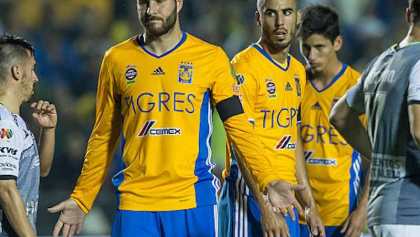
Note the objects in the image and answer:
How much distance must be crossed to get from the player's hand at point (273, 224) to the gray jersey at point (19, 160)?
1.40 metres

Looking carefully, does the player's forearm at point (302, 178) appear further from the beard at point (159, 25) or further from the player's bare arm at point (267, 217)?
the beard at point (159, 25)

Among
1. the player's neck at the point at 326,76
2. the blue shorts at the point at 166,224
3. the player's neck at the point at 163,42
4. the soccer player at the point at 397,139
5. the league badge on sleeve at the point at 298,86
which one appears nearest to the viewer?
the soccer player at the point at 397,139

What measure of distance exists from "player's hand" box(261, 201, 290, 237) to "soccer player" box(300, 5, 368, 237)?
1.36 m

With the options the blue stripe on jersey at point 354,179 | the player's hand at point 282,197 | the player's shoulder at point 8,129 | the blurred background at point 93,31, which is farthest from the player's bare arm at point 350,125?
the blurred background at point 93,31

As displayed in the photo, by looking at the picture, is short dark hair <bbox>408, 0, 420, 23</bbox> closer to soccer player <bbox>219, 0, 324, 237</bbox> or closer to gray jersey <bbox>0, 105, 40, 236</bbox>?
soccer player <bbox>219, 0, 324, 237</bbox>

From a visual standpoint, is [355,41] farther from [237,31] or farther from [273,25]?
[273,25]

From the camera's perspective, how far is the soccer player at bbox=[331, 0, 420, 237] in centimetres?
523

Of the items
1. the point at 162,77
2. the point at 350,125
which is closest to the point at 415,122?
the point at 350,125

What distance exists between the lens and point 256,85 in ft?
22.2

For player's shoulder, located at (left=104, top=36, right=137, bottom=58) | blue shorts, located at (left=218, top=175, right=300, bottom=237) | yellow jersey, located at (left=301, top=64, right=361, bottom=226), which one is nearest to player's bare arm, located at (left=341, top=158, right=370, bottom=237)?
yellow jersey, located at (left=301, top=64, right=361, bottom=226)

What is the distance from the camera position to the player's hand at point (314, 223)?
6961mm

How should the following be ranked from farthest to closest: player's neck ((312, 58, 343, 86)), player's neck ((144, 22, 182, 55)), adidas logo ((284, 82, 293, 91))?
player's neck ((312, 58, 343, 86))
adidas logo ((284, 82, 293, 91))
player's neck ((144, 22, 182, 55))

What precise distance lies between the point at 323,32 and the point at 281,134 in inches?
53.4

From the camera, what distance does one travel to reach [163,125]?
587cm
